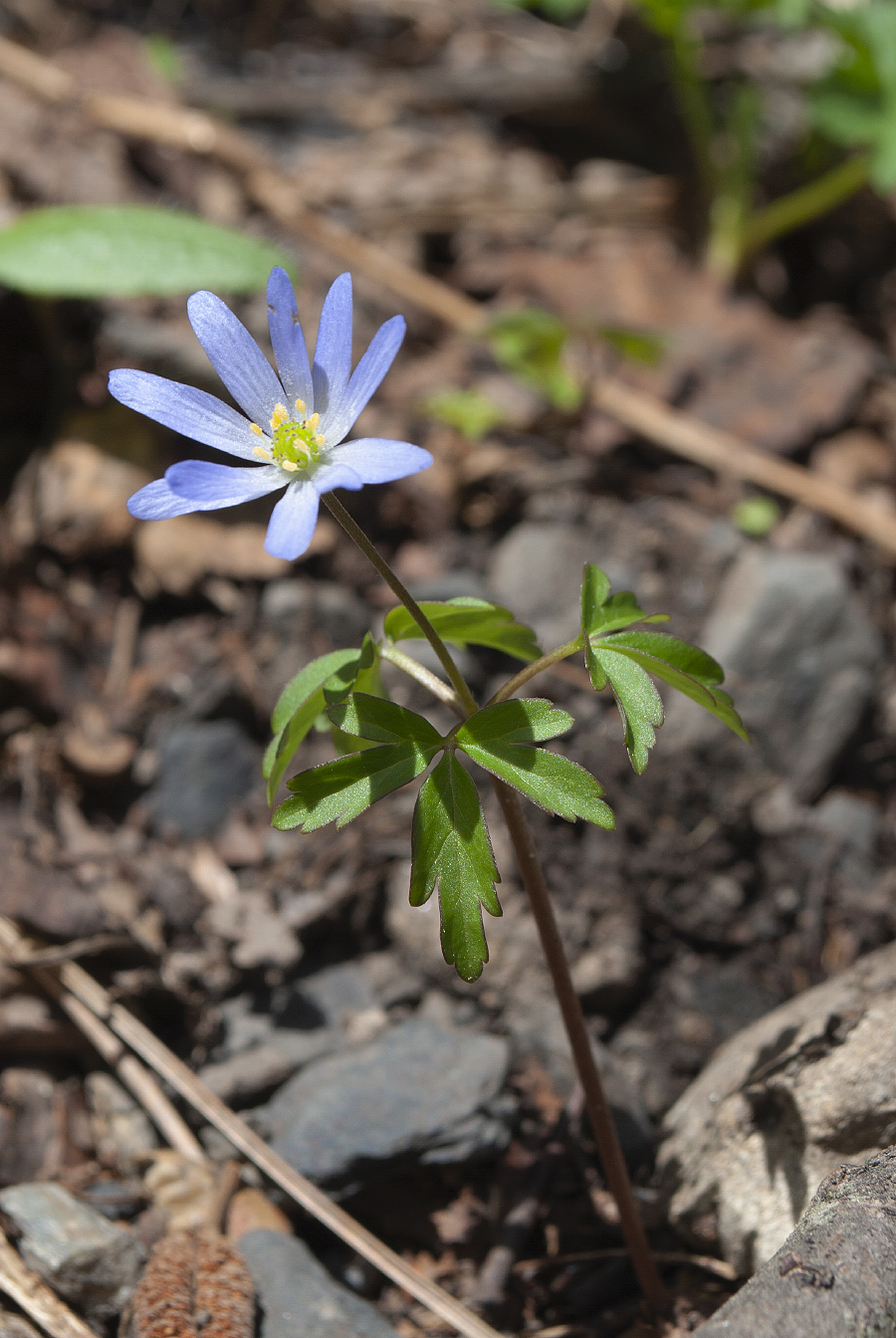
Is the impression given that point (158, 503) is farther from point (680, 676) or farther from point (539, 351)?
point (539, 351)

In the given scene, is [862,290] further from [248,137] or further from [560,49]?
[248,137]

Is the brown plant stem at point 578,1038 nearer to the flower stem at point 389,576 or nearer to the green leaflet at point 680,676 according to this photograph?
the flower stem at point 389,576

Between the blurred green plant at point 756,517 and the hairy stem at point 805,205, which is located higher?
the hairy stem at point 805,205

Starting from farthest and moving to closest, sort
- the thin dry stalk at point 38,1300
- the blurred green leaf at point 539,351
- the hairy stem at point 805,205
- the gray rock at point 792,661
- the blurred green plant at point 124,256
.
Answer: the hairy stem at point 805,205 → the blurred green leaf at point 539,351 → the blurred green plant at point 124,256 → the gray rock at point 792,661 → the thin dry stalk at point 38,1300

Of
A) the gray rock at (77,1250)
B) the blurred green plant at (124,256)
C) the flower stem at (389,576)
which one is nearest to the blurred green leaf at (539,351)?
the blurred green plant at (124,256)

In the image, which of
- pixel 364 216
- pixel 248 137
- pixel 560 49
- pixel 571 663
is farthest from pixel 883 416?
pixel 248 137

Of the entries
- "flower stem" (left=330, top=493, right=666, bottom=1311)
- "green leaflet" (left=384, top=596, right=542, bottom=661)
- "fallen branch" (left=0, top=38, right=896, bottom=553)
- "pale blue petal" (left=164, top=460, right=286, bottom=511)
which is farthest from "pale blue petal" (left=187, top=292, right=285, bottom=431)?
"fallen branch" (left=0, top=38, right=896, bottom=553)

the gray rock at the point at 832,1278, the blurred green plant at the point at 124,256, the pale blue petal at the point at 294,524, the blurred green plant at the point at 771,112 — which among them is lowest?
the gray rock at the point at 832,1278

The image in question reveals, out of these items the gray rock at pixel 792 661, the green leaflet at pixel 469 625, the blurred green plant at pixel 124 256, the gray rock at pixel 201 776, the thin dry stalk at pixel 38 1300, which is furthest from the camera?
the blurred green plant at pixel 124 256
